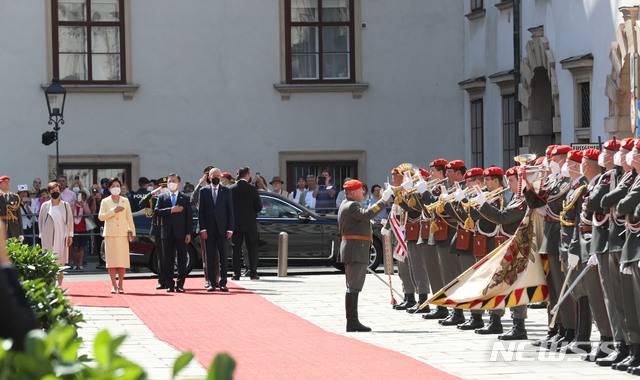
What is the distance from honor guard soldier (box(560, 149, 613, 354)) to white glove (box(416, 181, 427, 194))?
375 cm

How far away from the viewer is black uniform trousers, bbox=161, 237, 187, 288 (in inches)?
832

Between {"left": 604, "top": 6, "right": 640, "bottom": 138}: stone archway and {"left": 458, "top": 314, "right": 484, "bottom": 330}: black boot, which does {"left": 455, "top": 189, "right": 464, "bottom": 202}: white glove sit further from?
{"left": 604, "top": 6, "right": 640, "bottom": 138}: stone archway

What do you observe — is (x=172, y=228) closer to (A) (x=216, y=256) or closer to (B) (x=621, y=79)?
(A) (x=216, y=256)

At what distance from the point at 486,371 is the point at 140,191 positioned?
19.3 meters

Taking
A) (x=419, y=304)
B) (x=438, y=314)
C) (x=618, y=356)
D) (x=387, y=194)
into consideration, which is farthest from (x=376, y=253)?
(x=618, y=356)

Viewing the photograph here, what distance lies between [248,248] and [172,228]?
8.15 ft

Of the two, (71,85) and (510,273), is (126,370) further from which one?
(71,85)

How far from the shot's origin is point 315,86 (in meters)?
33.8

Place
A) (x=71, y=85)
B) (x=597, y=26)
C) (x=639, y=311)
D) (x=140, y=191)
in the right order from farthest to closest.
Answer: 1. (x=71, y=85)
2. (x=140, y=191)
3. (x=597, y=26)
4. (x=639, y=311)

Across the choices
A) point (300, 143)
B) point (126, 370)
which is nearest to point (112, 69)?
point (300, 143)

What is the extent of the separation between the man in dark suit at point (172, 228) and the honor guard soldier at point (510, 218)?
24.2 feet

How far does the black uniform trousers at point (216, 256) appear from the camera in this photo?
2112 centimetres

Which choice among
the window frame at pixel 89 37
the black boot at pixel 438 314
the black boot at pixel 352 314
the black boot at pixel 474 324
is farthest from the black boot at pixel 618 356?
the window frame at pixel 89 37

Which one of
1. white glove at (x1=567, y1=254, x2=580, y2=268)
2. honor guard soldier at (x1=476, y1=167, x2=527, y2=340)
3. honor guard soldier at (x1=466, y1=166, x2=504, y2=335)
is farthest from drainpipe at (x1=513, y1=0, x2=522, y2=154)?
white glove at (x1=567, y1=254, x2=580, y2=268)
